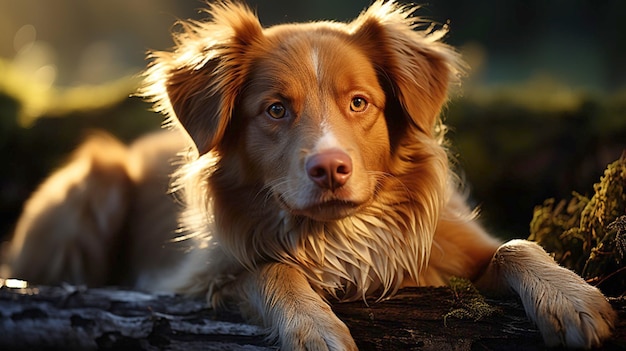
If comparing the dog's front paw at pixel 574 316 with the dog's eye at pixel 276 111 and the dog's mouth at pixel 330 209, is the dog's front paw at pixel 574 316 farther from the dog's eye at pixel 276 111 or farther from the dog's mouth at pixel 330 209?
the dog's eye at pixel 276 111

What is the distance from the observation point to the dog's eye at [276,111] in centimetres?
308

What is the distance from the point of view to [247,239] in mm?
3295

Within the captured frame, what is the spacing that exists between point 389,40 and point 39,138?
210 inches

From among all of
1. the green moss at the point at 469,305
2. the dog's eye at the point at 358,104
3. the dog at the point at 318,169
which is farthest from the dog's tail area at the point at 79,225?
the green moss at the point at 469,305

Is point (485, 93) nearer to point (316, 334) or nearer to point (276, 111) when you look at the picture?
point (276, 111)

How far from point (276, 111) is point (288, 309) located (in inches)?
36.8

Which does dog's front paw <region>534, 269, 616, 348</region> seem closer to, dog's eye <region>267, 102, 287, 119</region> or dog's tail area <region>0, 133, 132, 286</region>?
dog's eye <region>267, 102, 287, 119</region>

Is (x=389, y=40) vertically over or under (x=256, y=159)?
over

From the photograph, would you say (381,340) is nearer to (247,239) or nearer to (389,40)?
(247,239)

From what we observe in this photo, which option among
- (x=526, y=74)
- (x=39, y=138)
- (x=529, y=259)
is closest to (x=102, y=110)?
(x=39, y=138)

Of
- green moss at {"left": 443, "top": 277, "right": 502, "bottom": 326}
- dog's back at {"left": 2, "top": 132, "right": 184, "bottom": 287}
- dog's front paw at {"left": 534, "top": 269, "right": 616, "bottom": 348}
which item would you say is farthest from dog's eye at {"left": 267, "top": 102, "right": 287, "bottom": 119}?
dog's back at {"left": 2, "top": 132, "right": 184, "bottom": 287}

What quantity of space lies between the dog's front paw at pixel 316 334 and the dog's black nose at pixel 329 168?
547 millimetres

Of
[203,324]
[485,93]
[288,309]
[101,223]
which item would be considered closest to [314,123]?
[288,309]

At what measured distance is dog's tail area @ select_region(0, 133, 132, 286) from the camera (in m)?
4.69
